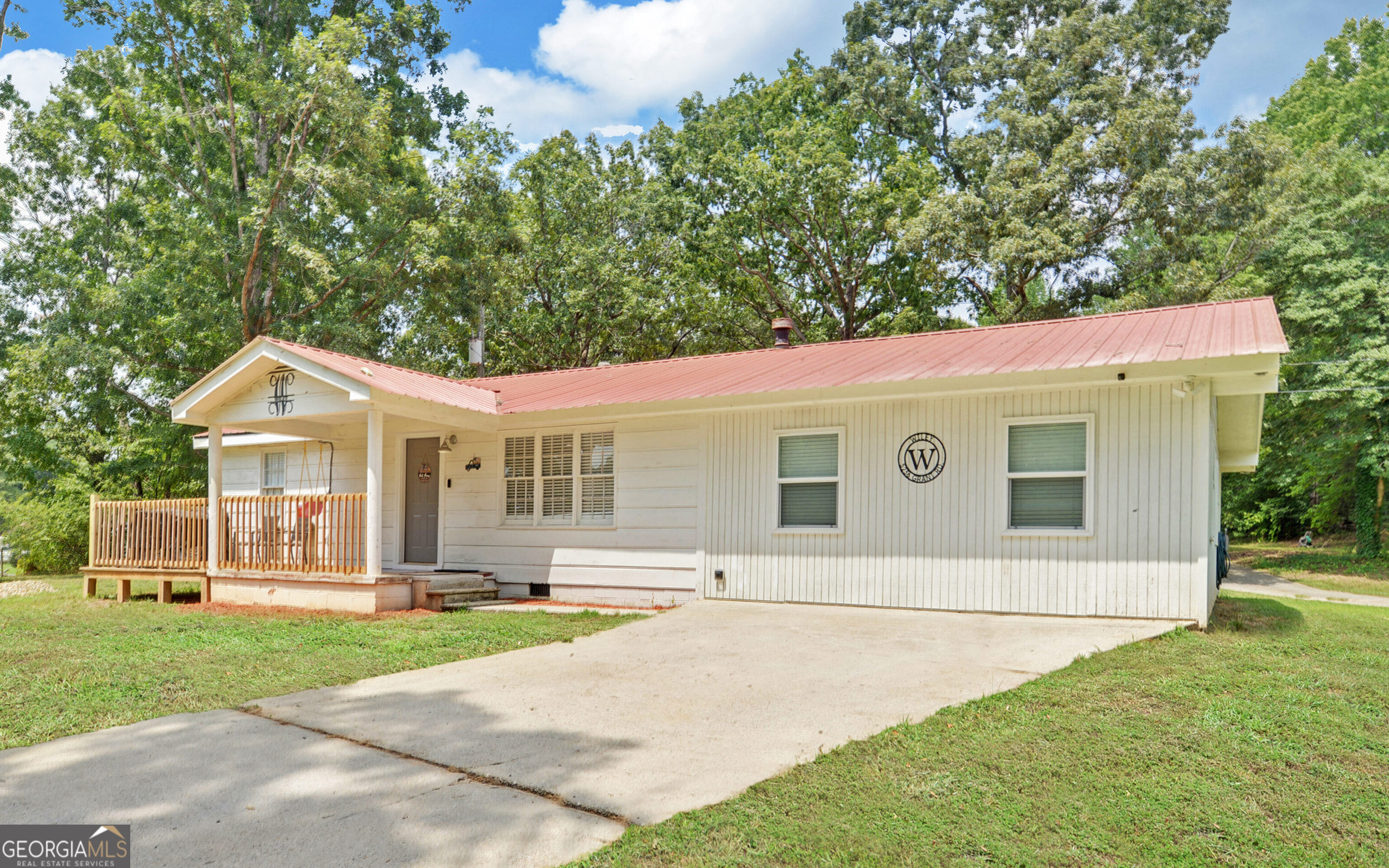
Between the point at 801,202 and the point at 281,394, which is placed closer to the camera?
the point at 281,394

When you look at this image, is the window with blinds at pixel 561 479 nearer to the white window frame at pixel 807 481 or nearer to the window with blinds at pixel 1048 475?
the white window frame at pixel 807 481

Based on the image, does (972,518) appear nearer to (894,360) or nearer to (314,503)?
(894,360)

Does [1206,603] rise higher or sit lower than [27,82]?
lower

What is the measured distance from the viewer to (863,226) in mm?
24484

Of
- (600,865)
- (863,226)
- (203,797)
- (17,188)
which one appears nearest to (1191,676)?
(600,865)

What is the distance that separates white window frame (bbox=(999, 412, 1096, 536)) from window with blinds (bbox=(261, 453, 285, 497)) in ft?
36.4

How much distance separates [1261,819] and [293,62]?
72.4 feet

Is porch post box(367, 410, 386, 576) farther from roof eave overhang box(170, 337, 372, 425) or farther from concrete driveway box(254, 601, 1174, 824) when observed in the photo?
concrete driveway box(254, 601, 1174, 824)

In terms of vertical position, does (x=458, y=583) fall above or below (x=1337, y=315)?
below

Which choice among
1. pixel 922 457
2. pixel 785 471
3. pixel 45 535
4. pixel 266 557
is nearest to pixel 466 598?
pixel 266 557

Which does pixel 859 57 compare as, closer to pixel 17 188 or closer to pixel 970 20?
pixel 970 20

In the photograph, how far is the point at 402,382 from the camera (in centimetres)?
1127

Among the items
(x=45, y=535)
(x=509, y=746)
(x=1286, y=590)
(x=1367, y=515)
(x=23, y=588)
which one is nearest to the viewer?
(x=509, y=746)

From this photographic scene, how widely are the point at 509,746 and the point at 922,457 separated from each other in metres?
5.96
